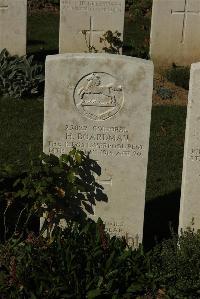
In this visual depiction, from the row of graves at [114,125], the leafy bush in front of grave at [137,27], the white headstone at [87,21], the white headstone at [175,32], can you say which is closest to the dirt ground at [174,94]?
the white headstone at [175,32]

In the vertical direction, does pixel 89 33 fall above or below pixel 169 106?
above

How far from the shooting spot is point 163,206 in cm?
803

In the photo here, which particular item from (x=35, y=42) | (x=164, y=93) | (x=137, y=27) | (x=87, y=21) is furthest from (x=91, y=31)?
(x=137, y=27)

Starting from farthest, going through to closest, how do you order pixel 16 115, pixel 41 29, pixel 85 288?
pixel 41 29 → pixel 16 115 → pixel 85 288

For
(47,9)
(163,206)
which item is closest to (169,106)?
(163,206)

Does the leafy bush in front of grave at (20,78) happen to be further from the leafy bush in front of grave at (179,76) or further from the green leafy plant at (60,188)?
the green leafy plant at (60,188)

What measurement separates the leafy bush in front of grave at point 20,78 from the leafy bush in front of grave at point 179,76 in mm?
2292

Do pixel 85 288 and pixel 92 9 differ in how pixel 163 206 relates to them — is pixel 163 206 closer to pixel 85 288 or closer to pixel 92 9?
pixel 85 288

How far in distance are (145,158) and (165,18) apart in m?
7.08

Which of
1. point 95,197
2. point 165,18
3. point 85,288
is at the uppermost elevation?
point 165,18

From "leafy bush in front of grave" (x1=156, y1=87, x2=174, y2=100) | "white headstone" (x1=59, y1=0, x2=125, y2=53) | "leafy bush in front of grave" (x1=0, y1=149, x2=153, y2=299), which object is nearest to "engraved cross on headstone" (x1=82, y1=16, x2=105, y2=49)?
"white headstone" (x1=59, y1=0, x2=125, y2=53)

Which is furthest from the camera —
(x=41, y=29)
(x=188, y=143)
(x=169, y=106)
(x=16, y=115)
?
(x=41, y=29)

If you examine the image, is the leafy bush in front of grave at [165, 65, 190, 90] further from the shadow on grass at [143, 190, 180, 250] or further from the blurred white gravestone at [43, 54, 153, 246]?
the blurred white gravestone at [43, 54, 153, 246]

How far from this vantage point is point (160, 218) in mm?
7730
